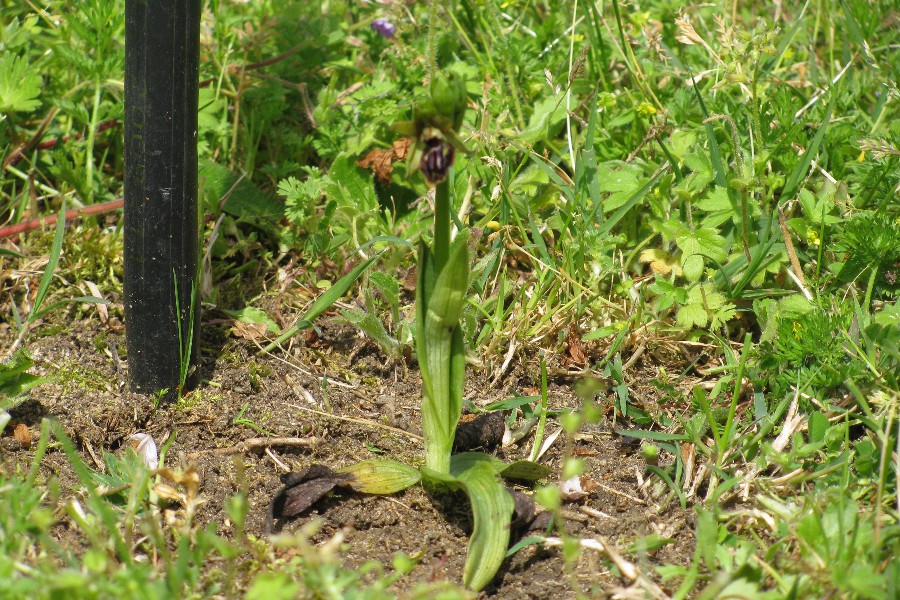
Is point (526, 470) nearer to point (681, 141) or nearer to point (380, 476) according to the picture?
point (380, 476)

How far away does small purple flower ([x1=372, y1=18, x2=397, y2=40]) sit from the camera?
354 cm

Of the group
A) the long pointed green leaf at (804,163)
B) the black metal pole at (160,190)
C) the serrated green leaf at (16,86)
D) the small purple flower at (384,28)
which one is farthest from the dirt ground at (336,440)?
the small purple flower at (384,28)

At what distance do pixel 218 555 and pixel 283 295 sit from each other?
3.54 ft

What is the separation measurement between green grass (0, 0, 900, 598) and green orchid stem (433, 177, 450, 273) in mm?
595

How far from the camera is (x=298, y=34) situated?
3.33 metres

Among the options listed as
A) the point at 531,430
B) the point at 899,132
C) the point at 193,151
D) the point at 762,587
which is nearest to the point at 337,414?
the point at 531,430

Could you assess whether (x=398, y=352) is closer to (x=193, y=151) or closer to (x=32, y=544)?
(x=193, y=151)

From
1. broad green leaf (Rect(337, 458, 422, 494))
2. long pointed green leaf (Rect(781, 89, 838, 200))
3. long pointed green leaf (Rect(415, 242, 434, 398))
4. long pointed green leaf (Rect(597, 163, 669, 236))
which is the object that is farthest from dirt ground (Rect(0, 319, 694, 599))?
long pointed green leaf (Rect(781, 89, 838, 200))

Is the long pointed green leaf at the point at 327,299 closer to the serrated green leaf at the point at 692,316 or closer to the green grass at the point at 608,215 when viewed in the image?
the green grass at the point at 608,215

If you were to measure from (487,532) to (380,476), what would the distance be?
351 millimetres

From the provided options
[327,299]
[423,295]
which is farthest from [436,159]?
[327,299]

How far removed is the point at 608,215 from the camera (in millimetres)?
2900

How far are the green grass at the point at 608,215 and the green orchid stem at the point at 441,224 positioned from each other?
60 centimetres

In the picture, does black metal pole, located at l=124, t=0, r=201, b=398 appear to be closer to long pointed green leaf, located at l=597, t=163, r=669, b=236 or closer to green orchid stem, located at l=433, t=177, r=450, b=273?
green orchid stem, located at l=433, t=177, r=450, b=273
